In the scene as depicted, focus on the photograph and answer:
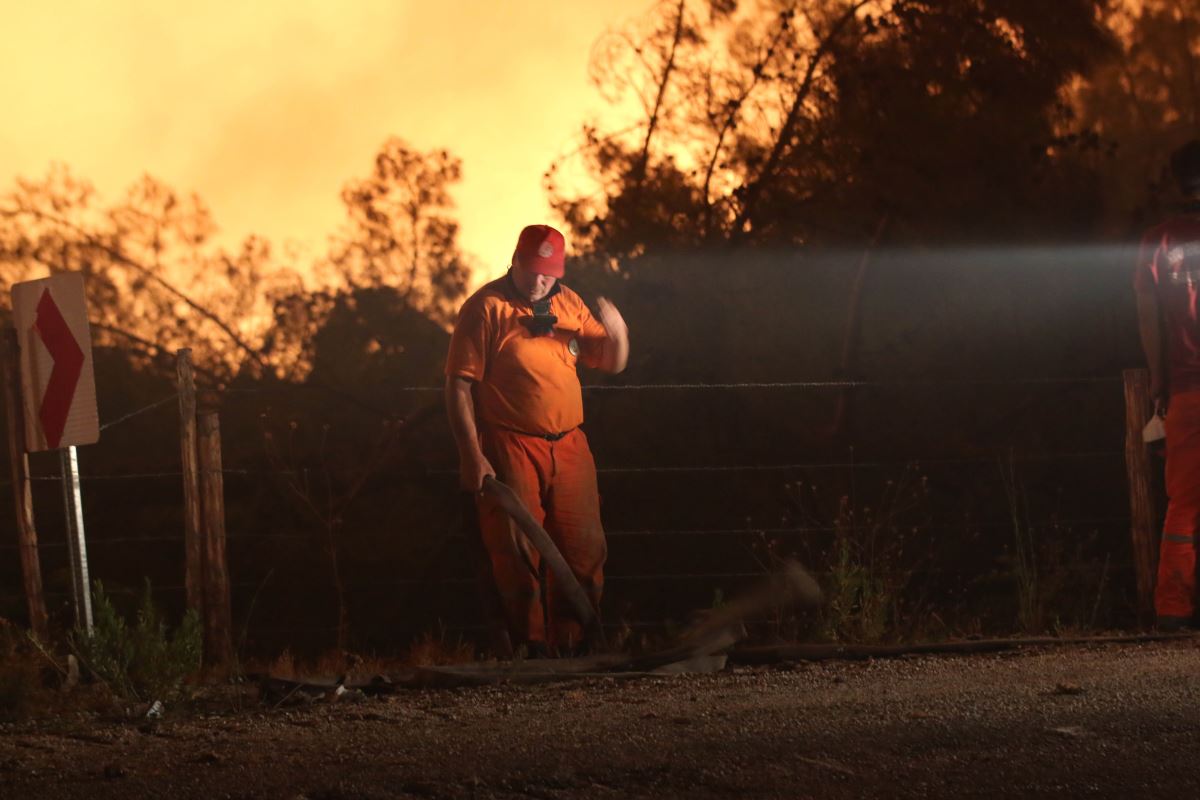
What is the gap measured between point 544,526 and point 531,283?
1227mm

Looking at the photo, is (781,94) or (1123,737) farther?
(781,94)

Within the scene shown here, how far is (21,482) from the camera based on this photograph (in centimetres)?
898

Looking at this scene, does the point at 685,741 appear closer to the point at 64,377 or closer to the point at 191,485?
the point at 64,377

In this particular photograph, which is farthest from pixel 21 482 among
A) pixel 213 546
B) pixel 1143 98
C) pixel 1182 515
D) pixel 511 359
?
pixel 1143 98

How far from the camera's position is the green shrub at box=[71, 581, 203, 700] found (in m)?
7.07

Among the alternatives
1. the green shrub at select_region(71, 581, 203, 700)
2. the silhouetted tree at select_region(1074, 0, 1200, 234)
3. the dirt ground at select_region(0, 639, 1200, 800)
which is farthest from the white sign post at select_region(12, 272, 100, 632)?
the silhouetted tree at select_region(1074, 0, 1200, 234)

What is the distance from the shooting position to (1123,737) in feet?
16.6

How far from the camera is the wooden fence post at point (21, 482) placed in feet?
28.8

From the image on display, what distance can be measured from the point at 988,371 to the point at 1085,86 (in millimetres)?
4520

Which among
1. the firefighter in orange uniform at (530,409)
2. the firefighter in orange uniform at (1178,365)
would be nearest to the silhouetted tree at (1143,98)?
the firefighter in orange uniform at (1178,365)

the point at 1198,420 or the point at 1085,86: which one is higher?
the point at 1085,86

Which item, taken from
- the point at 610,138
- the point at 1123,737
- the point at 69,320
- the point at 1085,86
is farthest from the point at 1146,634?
the point at 1085,86

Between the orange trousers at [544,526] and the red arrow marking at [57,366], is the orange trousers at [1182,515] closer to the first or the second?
the orange trousers at [544,526]

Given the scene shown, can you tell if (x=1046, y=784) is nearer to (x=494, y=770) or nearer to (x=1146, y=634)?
(x=494, y=770)
